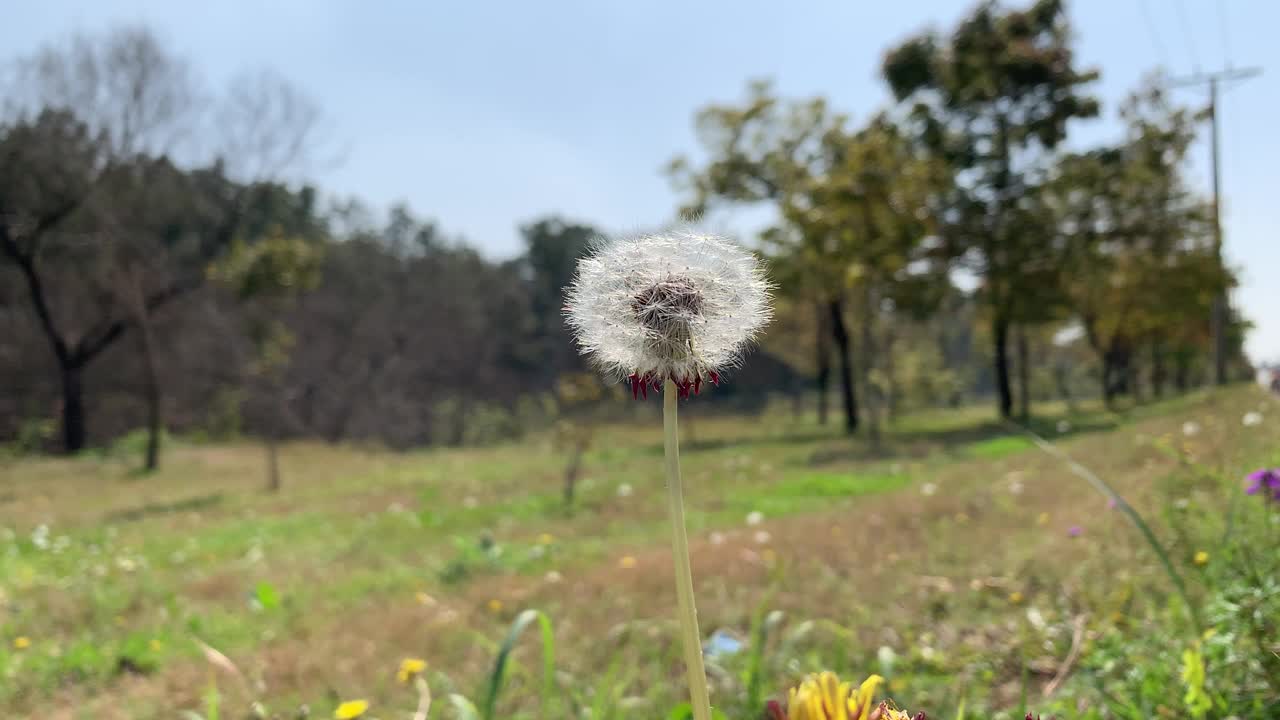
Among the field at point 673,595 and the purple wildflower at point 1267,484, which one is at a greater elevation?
the purple wildflower at point 1267,484

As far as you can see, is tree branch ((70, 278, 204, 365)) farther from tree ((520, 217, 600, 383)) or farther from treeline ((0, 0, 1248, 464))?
tree ((520, 217, 600, 383))

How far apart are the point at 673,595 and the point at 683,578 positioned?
158 inches

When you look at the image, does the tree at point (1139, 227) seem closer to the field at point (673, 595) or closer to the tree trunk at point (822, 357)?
the tree trunk at point (822, 357)

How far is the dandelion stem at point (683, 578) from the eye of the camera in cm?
66

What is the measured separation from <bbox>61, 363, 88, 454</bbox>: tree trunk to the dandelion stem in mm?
22573

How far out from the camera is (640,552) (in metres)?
5.86

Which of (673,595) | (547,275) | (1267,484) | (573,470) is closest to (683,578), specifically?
(1267,484)

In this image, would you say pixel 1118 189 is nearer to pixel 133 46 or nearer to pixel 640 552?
pixel 640 552

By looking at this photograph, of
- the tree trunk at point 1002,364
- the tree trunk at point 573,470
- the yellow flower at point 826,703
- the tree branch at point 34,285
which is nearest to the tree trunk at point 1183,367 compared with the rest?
the tree trunk at point 1002,364

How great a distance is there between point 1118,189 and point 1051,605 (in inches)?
825

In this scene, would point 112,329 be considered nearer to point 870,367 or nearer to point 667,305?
point 870,367

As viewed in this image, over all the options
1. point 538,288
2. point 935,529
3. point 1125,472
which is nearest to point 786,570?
point 935,529

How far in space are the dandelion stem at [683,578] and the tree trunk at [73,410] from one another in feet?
74.1

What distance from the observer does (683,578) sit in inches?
27.0
